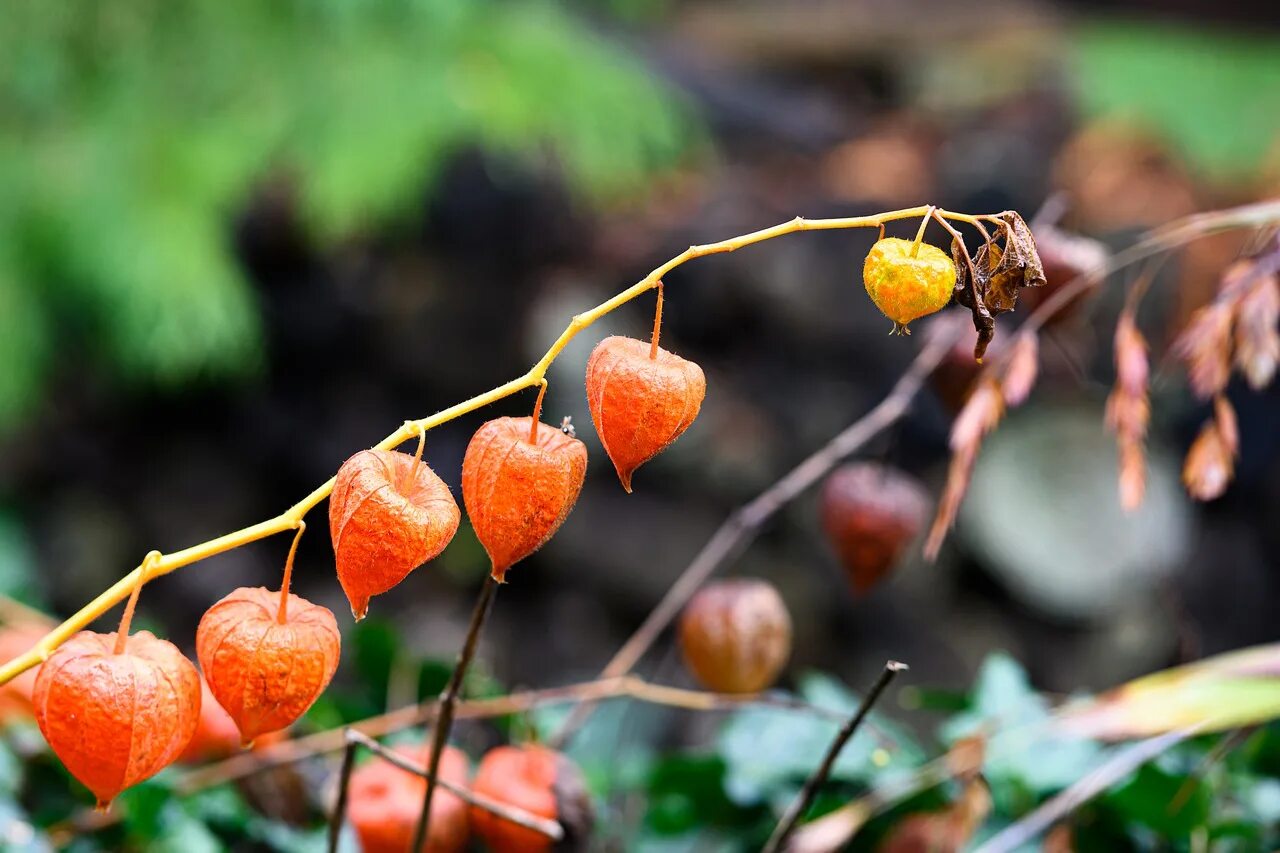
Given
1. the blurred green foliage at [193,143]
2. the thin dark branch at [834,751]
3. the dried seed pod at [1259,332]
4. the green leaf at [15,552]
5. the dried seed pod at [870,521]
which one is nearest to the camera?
the thin dark branch at [834,751]

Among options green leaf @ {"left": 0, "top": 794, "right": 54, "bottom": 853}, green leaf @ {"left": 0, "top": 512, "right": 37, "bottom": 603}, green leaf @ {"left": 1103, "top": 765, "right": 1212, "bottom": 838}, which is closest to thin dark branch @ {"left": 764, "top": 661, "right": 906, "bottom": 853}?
green leaf @ {"left": 1103, "top": 765, "right": 1212, "bottom": 838}

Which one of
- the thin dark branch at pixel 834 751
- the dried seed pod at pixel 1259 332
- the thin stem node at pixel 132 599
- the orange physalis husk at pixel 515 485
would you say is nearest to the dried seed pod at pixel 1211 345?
the dried seed pod at pixel 1259 332

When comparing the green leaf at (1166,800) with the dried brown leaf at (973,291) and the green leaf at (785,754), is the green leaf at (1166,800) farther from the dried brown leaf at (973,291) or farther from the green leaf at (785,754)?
the dried brown leaf at (973,291)

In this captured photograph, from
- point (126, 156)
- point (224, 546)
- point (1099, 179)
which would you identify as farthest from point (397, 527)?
point (1099, 179)

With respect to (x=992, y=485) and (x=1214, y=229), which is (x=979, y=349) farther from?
(x=992, y=485)

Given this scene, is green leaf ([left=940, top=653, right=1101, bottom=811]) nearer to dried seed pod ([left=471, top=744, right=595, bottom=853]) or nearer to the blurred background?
dried seed pod ([left=471, top=744, right=595, bottom=853])

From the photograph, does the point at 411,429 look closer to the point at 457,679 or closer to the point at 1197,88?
the point at 457,679
